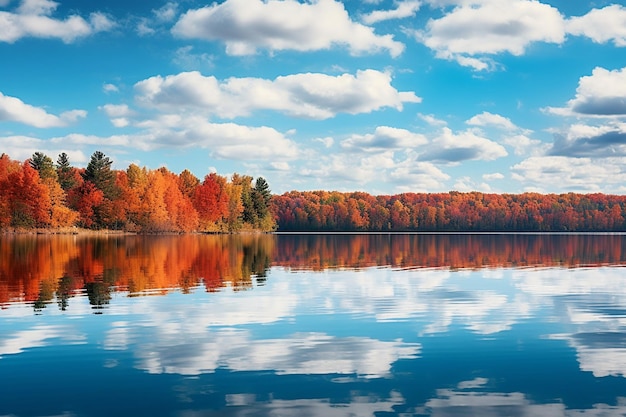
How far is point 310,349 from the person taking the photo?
19.1 m

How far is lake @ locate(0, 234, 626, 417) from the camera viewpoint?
13742 millimetres

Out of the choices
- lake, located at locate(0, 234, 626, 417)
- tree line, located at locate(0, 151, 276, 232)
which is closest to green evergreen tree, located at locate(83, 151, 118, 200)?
tree line, located at locate(0, 151, 276, 232)

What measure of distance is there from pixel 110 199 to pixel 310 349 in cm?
14815

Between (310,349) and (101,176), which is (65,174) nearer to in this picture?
(101,176)

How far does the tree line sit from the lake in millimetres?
113447

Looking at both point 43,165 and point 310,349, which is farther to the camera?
point 43,165

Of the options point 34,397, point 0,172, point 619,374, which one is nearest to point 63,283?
point 34,397

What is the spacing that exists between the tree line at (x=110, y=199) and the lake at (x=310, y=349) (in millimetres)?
113447

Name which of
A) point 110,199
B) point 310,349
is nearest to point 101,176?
point 110,199

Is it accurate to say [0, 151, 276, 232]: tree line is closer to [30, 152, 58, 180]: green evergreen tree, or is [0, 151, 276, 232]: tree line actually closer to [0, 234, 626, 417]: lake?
[30, 152, 58, 180]: green evergreen tree

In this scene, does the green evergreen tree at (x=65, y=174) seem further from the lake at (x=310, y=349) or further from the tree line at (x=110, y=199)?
the lake at (x=310, y=349)

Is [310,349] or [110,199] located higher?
[110,199]

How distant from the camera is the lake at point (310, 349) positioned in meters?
13.7

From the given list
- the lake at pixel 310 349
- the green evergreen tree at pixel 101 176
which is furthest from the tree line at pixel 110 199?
the lake at pixel 310 349
